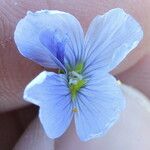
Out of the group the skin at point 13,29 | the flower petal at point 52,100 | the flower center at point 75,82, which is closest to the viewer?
the flower petal at point 52,100

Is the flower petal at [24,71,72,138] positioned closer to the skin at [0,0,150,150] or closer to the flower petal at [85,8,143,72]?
the flower petal at [85,8,143,72]

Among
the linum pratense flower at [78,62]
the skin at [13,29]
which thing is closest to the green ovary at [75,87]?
the linum pratense flower at [78,62]

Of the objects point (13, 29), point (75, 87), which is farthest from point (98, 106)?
point (13, 29)

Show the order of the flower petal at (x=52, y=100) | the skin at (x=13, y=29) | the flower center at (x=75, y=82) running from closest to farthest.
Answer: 1. the flower petal at (x=52, y=100)
2. the flower center at (x=75, y=82)
3. the skin at (x=13, y=29)

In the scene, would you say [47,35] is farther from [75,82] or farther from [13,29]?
[13,29]

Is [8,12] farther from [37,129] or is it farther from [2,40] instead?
[37,129]

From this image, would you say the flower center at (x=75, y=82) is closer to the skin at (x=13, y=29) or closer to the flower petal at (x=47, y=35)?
the flower petal at (x=47, y=35)
